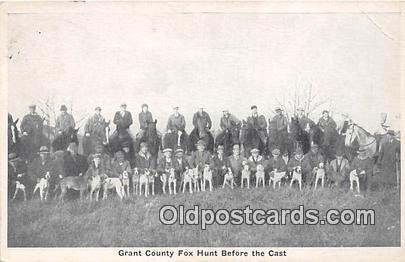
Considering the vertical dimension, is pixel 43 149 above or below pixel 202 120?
below

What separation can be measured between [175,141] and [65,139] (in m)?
0.76

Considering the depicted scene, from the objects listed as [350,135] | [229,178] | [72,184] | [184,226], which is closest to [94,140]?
[72,184]

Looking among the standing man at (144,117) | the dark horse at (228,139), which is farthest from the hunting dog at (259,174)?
the standing man at (144,117)

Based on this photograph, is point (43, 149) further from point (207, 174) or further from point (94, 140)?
point (207, 174)

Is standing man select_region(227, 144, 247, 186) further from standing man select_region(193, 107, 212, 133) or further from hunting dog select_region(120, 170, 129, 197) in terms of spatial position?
hunting dog select_region(120, 170, 129, 197)

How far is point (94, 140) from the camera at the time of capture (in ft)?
14.1

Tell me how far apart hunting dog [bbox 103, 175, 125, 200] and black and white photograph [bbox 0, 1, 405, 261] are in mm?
14

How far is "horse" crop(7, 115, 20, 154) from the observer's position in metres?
4.21

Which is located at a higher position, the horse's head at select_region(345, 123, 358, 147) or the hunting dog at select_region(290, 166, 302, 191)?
the horse's head at select_region(345, 123, 358, 147)

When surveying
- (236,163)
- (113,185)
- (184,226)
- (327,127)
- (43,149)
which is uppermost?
(327,127)

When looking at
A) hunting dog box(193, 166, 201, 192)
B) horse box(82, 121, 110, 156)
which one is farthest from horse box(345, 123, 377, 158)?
horse box(82, 121, 110, 156)

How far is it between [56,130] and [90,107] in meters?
0.29

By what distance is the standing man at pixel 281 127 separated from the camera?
4273 mm

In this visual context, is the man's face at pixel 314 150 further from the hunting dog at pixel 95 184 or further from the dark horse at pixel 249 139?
Result: the hunting dog at pixel 95 184
